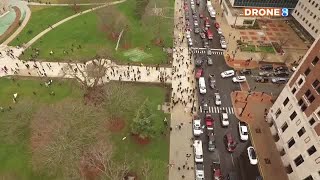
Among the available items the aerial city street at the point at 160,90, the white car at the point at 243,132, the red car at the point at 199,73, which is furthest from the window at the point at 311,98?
the red car at the point at 199,73

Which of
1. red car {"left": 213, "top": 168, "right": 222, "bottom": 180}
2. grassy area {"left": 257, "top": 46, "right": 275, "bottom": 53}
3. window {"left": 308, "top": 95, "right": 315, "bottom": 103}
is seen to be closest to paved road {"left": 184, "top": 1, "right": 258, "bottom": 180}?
red car {"left": 213, "top": 168, "right": 222, "bottom": 180}

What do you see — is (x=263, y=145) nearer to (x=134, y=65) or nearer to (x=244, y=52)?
(x=244, y=52)

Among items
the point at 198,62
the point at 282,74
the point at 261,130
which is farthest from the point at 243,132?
the point at 282,74

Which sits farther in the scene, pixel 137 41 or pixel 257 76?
pixel 137 41

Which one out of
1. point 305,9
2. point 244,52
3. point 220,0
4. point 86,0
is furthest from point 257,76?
point 86,0

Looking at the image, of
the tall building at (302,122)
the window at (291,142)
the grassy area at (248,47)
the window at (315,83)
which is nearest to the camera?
the tall building at (302,122)

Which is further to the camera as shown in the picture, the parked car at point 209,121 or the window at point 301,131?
the parked car at point 209,121

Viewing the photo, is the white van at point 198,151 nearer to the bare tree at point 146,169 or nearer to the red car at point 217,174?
the red car at point 217,174
